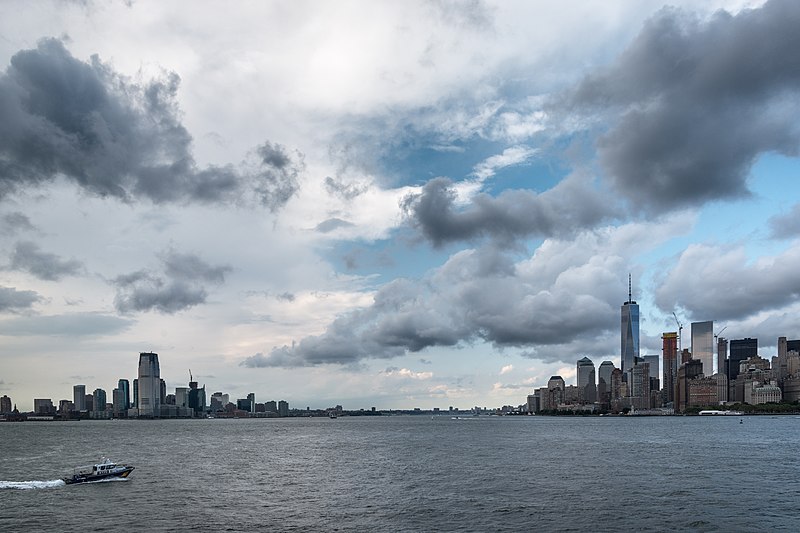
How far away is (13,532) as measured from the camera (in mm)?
82500

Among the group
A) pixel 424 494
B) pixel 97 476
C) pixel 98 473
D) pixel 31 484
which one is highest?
pixel 424 494

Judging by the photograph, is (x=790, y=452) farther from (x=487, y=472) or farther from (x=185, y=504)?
(x=185, y=504)

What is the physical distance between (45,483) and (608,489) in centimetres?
Result: 10672

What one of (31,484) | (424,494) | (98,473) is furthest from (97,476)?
(424,494)

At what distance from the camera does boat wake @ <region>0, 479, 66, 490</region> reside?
120 meters

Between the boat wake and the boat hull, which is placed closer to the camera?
the boat wake

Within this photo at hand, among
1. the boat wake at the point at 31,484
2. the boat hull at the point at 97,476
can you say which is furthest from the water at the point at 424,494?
the boat hull at the point at 97,476

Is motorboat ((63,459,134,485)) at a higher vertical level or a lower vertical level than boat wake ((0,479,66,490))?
higher

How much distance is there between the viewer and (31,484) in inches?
4845

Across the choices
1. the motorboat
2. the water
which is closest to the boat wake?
the water

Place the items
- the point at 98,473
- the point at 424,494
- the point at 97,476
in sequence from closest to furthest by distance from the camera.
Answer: the point at 424,494
the point at 97,476
the point at 98,473

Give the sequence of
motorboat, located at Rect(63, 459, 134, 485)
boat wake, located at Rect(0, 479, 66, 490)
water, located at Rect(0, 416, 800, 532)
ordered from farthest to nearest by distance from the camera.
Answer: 1. motorboat, located at Rect(63, 459, 134, 485)
2. boat wake, located at Rect(0, 479, 66, 490)
3. water, located at Rect(0, 416, 800, 532)

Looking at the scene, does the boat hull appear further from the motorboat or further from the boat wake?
the boat wake

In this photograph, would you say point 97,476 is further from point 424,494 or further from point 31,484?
point 424,494
